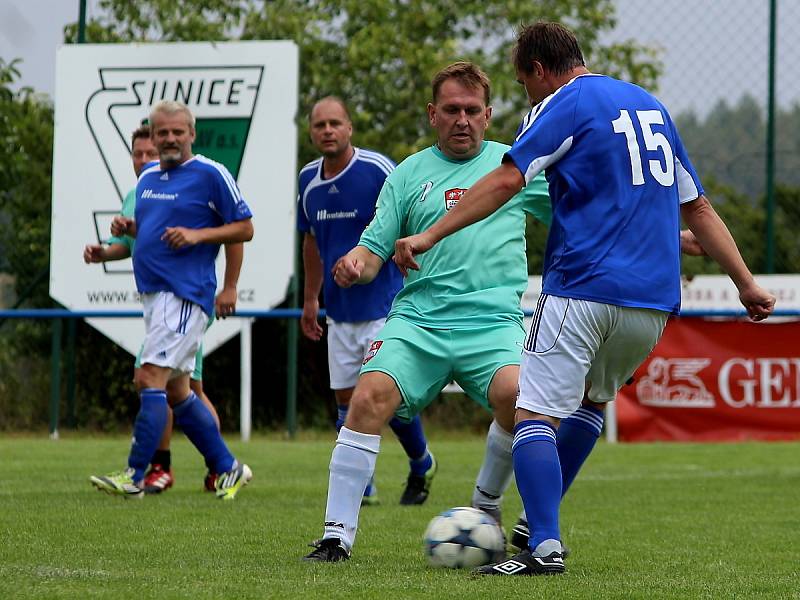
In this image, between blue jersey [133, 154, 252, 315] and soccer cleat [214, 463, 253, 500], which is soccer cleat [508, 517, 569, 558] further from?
blue jersey [133, 154, 252, 315]

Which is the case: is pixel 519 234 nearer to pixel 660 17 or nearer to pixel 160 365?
pixel 160 365

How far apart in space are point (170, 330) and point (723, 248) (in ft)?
12.3

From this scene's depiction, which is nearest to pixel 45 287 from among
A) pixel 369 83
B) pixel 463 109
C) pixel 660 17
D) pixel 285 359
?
pixel 285 359

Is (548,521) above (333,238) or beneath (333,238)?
beneath

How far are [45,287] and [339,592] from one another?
35.7 feet

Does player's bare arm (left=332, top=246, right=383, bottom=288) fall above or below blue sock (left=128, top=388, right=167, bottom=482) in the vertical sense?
above

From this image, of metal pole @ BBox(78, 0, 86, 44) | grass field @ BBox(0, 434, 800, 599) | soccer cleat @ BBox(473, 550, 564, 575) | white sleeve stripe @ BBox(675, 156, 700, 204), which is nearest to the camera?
grass field @ BBox(0, 434, 800, 599)

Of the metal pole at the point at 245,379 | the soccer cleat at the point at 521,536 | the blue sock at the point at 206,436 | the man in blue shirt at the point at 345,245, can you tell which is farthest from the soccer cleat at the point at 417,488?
the metal pole at the point at 245,379

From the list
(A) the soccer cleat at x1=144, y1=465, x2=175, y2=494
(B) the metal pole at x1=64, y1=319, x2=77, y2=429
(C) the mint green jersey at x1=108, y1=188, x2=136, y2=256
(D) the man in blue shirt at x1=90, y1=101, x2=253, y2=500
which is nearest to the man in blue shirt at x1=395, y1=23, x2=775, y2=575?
(D) the man in blue shirt at x1=90, y1=101, x2=253, y2=500

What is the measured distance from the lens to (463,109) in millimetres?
5629

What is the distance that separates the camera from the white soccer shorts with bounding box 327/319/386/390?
8.01m

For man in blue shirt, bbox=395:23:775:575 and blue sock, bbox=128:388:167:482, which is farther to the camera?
blue sock, bbox=128:388:167:482

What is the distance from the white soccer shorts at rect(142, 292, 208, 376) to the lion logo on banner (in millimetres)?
6437

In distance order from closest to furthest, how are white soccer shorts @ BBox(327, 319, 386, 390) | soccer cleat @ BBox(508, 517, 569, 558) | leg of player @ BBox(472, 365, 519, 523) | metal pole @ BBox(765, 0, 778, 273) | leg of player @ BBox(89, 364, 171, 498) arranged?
soccer cleat @ BBox(508, 517, 569, 558) < leg of player @ BBox(472, 365, 519, 523) < leg of player @ BBox(89, 364, 171, 498) < white soccer shorts @ BBox(327, 319, 386, 390) < metal pole @ BBox(765, 0, 778, 273)
